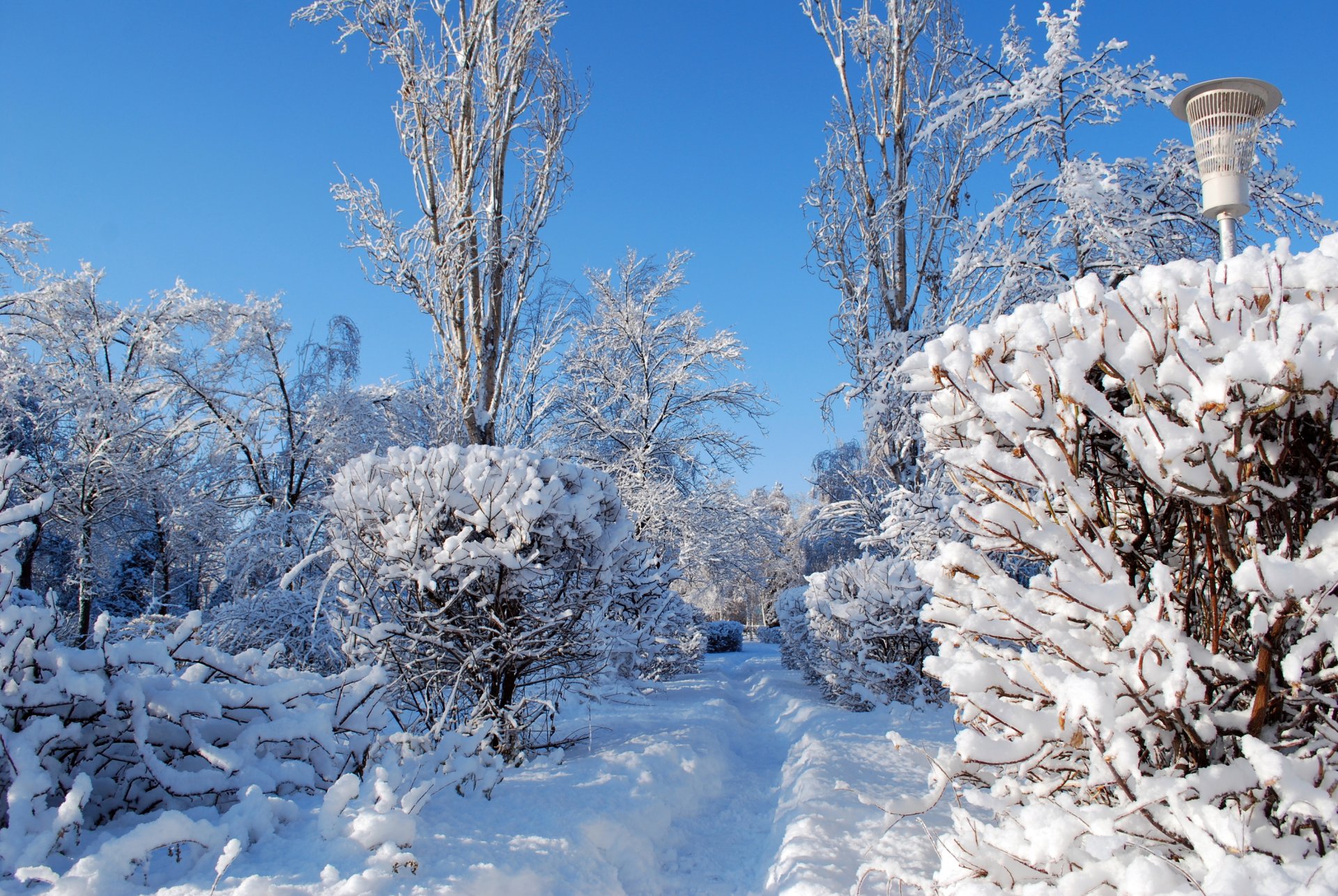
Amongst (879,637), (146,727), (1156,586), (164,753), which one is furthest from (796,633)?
(1156,586)

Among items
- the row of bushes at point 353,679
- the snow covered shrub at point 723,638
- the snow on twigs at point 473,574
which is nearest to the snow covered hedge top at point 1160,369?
the row of bushes at point 353,679

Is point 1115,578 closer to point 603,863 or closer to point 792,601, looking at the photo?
point 603,863

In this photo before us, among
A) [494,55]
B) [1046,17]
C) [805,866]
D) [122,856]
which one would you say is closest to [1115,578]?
[805,866]

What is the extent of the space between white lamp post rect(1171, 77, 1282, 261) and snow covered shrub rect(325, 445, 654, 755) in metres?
3.68

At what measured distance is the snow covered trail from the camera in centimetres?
227

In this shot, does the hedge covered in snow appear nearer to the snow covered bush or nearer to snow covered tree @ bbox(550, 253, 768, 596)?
the snow covered bush

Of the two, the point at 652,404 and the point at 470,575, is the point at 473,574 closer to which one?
the point at 470,575

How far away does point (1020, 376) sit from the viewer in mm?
1902

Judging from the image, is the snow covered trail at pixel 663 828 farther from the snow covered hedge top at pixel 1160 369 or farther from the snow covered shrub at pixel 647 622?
the snow covered hedge top at pixel 1160 369

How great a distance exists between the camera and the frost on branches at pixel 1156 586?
1512 millimetres

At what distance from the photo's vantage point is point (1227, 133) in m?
3.41

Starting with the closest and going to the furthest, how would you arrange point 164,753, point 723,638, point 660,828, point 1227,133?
1. point 164,753
2. point 1227,133
3. point 660,828
4. point 723,638

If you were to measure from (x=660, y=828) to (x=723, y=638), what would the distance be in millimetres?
18390

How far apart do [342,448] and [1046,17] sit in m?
13.1
